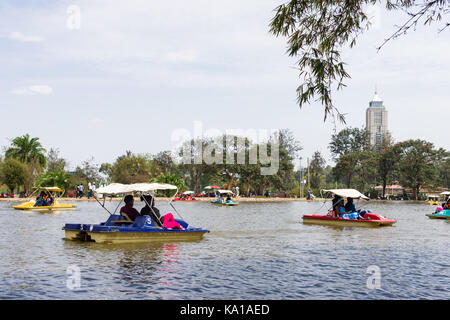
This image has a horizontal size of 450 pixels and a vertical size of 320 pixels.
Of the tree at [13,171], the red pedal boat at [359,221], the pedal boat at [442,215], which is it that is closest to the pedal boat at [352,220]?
the red pedal boat at [359,221]

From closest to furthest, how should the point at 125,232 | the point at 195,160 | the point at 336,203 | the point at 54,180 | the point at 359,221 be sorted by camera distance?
the point at 125,232 < the point at 359,221 < the point at 336,203 < the point at 54,180 < the point at 195,160

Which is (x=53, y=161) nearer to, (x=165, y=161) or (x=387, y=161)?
(x=165, y=161)

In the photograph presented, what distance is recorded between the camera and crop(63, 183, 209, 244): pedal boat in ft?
59.0

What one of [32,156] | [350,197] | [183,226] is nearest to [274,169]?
[32,156]

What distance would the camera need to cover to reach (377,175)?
102500mm

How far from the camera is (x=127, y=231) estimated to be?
18.1 meters

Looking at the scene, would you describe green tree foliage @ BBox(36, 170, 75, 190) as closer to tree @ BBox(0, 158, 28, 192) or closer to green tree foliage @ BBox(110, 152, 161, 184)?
tree @ BBox(0, 158, 28, 192)

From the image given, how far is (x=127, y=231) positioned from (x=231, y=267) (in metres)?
5.69

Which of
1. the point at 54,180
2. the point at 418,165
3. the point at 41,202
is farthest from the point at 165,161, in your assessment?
the point at 41,202

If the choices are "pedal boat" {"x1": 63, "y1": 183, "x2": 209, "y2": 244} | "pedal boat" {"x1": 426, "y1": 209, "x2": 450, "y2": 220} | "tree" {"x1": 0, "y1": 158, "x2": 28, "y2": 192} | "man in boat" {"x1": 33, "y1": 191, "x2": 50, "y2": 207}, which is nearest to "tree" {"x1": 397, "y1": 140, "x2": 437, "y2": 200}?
"pedal boat" {"x1": 426, "y1": 209, "x2": 450, "y2": 220}

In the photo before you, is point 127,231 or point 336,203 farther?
point 336,203

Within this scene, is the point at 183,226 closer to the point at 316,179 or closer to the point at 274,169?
the point at 274,169

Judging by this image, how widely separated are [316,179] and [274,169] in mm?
24332

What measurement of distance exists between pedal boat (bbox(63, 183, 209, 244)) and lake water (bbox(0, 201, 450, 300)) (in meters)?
0.49
